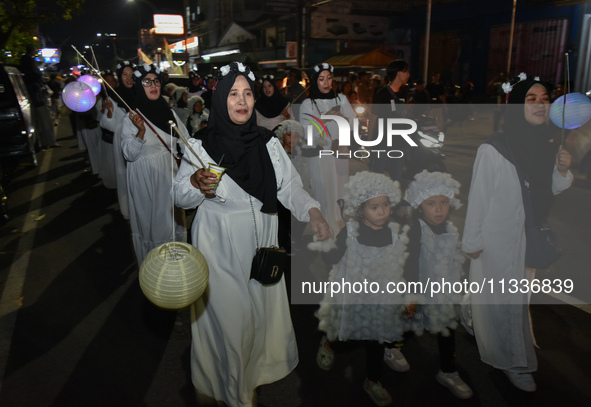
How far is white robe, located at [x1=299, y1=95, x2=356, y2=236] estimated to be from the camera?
661 centimetres

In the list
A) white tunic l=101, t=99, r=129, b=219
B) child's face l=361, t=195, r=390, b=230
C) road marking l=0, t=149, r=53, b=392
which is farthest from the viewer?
white tunic l=101, t=99, r=129, b=219

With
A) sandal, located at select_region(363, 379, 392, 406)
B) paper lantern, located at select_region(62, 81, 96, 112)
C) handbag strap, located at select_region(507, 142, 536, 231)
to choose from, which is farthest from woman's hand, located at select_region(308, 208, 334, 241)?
paper lantern, located at select_region(62, 81, 96, 112)

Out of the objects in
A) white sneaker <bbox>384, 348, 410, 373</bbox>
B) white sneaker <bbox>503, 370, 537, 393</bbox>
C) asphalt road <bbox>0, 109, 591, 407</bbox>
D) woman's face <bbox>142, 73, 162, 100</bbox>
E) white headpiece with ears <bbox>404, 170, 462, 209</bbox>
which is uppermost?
woman's face <bbox>142, 73, 162, 100</bbox>

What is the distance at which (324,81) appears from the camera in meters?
6.80

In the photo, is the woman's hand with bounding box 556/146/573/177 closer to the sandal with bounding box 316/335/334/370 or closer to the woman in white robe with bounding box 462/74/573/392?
the woman in white robe with bounding box 462/74/573/392

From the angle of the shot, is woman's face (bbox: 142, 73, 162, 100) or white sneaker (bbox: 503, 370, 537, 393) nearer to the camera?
white sneaker (bbox: 503, 370, 537, 393)

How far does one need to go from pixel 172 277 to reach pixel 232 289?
24.3 inches

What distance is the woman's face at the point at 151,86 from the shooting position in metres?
5.28

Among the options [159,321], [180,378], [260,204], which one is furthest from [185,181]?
[159,321]

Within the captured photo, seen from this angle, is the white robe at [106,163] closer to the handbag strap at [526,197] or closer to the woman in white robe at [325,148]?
the woman in white robe at [325,148]

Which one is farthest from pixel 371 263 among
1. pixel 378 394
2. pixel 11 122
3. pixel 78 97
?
pixel 11 122

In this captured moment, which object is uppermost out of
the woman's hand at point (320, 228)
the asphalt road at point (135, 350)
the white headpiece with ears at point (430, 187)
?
the white headpiece with ears at point (430, 187)

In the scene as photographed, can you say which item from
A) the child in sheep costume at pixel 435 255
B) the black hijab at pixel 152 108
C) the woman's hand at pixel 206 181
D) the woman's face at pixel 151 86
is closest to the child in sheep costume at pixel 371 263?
the child in sheep costume at pixel 435 255

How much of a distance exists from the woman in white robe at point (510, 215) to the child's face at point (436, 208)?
0.22 metres
